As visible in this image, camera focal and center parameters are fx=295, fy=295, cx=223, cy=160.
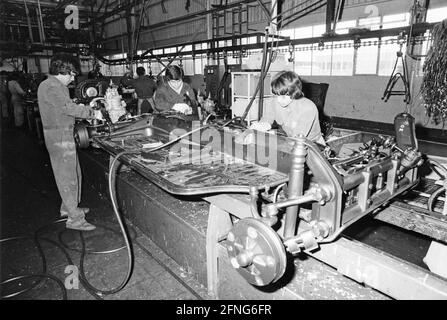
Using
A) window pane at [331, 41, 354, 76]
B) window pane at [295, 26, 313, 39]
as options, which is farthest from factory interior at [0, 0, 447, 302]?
window pane at [295, 26, 313, 39]

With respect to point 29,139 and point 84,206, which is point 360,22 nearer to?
point 84,206

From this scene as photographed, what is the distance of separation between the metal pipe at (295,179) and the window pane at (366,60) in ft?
18.8

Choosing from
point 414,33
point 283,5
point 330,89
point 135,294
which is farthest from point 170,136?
point 283,5

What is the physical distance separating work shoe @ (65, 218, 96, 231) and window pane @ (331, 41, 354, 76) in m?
5.71

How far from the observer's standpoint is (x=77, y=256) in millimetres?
2371

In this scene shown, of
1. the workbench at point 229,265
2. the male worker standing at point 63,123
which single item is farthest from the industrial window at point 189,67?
the workbench at point 229,265

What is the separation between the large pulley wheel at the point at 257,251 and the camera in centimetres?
98

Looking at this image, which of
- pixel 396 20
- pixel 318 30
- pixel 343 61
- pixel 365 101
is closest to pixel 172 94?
pixel 365 101

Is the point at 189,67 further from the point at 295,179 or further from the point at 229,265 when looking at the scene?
the point at 295,179

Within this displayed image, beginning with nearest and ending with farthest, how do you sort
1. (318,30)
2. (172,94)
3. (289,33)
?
(172,94)
(318,30)
(289,33)

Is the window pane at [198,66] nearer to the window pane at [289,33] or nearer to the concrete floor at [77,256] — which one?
the window pane at [289,33]

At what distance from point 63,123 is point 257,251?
228cm
